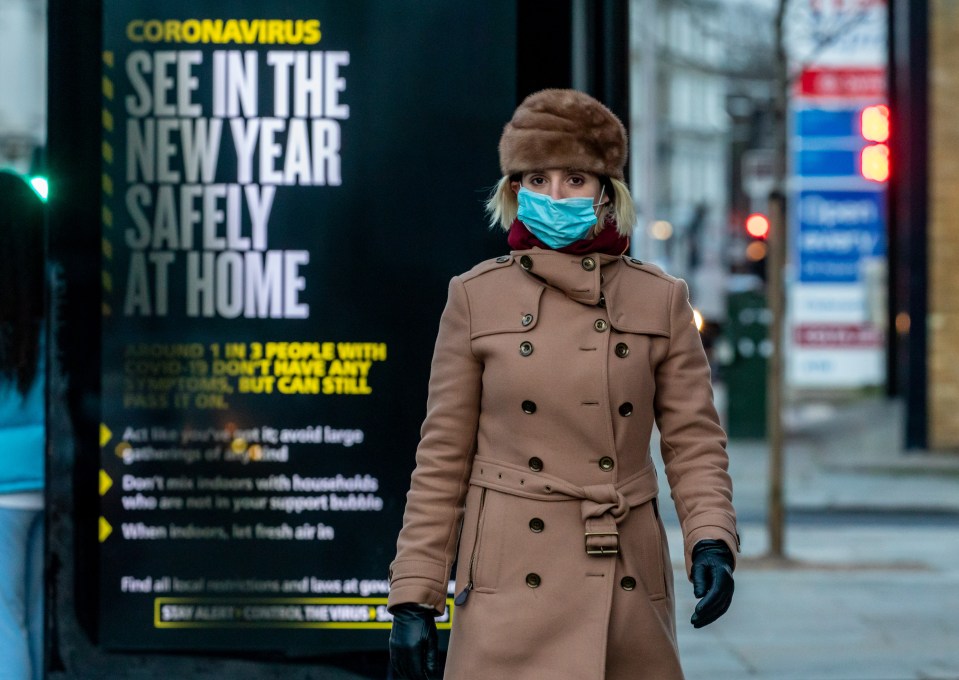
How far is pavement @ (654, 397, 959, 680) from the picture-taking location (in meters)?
6.61

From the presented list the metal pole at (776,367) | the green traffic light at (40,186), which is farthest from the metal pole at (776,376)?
the green traffic light at (40,186)

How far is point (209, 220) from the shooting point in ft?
14.1

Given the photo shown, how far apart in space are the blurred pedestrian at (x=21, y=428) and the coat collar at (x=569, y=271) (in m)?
1.74

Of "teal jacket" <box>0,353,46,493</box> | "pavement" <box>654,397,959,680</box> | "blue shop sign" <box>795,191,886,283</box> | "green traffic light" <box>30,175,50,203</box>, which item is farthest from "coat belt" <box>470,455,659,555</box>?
"blue shop sign" <box>795,191,886,283</box>

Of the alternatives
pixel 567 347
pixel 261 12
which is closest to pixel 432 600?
pixel 567 347

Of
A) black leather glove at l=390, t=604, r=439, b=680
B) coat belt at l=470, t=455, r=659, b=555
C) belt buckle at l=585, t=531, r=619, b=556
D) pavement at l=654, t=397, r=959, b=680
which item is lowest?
pavement at l=654, t=397, r=959, b=680

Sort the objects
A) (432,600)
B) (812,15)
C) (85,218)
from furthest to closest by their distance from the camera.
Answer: (812,15), (85,218), (432,600)

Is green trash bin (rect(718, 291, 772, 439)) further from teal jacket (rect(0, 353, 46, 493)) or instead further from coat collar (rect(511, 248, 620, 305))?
coat collar (rect(511, 248, 620, 305))

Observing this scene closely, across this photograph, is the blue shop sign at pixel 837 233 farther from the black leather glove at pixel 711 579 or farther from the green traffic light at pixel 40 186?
the black leather glove at pixel 711 579

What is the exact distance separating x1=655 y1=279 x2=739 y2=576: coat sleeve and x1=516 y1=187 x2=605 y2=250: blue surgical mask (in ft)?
0.84

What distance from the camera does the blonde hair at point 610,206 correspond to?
3.21 m

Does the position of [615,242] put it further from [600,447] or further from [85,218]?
[85,218]

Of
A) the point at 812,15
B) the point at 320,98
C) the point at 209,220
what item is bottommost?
the point at 209,220

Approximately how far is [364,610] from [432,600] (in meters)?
1.27
